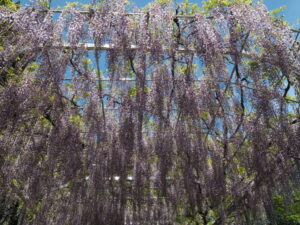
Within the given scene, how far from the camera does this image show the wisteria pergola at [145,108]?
173 inches

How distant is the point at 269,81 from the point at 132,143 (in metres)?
2.51

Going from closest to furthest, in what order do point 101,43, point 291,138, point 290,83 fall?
1. point 101,43
2. point 291,138
3. point 290,83

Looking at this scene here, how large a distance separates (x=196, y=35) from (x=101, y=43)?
1525mm

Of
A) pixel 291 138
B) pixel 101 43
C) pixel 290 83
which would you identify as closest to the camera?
pixel 101 43

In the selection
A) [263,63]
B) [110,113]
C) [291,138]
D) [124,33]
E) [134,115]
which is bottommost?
[291,138]

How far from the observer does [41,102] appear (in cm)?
461

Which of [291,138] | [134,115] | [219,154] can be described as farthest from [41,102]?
[291,138]

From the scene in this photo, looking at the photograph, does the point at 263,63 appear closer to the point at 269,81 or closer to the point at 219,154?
the point at 269,81

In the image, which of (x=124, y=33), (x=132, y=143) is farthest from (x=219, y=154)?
(x=124, y=33)

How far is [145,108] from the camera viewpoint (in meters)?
4.53

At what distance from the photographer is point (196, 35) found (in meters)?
4.55

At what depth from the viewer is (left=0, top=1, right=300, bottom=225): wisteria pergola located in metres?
4.40

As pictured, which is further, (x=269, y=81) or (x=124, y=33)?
(x=269, y=81)

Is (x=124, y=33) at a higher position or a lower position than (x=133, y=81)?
higher
